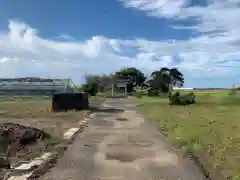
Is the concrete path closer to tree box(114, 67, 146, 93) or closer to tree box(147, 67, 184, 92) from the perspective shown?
tree box(147, 67, 184, 92)

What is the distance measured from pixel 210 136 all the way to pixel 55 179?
898cm

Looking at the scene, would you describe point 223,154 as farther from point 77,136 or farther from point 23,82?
point 23,82

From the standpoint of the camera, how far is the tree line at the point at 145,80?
109 m

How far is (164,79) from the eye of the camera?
367 ft

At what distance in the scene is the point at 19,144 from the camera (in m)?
12.7

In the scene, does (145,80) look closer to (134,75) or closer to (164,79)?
(134,75)

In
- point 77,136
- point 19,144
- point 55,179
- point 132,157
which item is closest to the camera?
point 55,179

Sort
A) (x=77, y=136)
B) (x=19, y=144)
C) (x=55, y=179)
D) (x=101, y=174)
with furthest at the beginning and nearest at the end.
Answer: (x=77, y=136) < (x=19, y=144) < (x=101, y=174) < (x=55, y=179)

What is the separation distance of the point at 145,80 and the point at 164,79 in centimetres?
1743

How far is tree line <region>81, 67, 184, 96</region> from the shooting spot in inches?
4274

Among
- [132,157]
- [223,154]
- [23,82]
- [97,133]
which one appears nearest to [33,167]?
[132,157]

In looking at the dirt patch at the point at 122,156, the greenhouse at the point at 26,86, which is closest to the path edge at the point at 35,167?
the dirt patch at the point at 122,156

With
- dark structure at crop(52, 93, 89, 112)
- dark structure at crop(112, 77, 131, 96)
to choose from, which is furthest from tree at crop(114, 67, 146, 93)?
dark structure at crop(52, 93, 89, 112)

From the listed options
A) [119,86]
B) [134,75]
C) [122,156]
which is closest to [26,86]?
[119,86]
